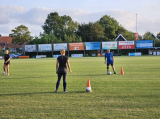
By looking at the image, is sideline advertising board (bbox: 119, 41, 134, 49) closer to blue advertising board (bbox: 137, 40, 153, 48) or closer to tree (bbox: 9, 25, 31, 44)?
blue advertising board (bbox: 137, 40, 153, 48)

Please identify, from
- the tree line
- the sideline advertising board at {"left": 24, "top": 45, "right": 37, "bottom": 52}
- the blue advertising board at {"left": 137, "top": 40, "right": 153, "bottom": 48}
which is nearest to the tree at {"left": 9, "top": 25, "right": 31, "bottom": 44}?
the tree line

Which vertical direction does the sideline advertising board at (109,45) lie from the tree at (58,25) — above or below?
below

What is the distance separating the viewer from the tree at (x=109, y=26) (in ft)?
328

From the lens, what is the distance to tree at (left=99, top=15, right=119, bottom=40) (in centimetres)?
9986

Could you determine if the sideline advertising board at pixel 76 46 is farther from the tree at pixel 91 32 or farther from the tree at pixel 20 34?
the tree at pixel 20 34

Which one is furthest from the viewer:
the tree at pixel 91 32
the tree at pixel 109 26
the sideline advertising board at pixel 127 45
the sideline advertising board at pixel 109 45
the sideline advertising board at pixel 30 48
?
the tree at pixel 109 26

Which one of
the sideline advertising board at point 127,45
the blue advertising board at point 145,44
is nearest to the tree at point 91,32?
the sideline advertising board at point 127,45

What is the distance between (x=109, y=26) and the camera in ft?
331

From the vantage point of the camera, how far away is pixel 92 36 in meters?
87.9

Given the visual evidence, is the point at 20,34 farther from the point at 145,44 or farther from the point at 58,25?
the point at 145,44

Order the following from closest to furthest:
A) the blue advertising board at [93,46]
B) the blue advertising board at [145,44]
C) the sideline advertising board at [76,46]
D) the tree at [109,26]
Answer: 1. the blue advertising board at [145,44]
2. the blue advertising board at [93,46]
3. the sideline advertising board at [76,46]
4. the tree at [109,26]

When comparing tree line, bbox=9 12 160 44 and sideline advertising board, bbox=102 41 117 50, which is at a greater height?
tree line, bbox=9 12 160 44

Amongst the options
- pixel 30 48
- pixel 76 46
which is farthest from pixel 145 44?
pixel 30 48

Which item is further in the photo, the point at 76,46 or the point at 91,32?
the point at 91,32
